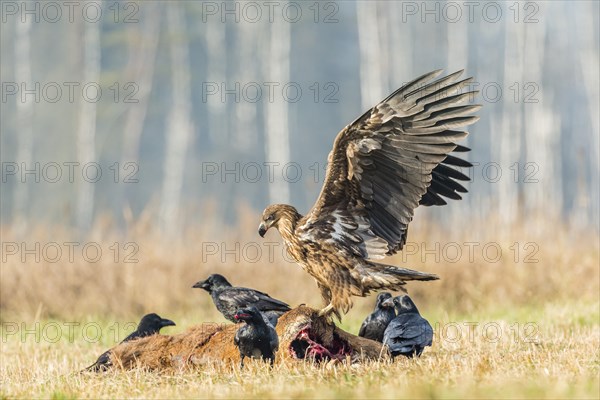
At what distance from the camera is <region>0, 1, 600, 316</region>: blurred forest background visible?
12.7m

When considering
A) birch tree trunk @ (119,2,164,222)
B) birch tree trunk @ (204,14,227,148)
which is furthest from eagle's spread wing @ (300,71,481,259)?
birch tree trunk @ (204,14,227,148)

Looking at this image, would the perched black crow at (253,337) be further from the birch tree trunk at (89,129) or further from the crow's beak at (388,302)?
the birch tree trunk at (89,129)

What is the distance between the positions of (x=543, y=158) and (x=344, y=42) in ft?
96.9

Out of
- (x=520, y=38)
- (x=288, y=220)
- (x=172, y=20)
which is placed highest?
(x=172, y=20)

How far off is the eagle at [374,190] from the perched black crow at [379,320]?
68 centimetres

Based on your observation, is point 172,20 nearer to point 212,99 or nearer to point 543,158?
Result: point 212,99

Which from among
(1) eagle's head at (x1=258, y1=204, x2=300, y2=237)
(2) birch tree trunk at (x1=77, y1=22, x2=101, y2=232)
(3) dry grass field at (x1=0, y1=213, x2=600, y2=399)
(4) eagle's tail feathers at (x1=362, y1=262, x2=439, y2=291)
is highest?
(2) birch tree trunk at (x1=77, y1=22, x2=101, y2=232)

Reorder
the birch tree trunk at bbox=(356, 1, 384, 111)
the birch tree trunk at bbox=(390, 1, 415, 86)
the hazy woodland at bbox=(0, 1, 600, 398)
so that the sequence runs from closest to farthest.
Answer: the hazy woodland at bbox=(0, 1, 600, 398)
the birch tree trunk at bbox=(356, 1, 384, 111)
the birch tree trunk at bbox=(390, 1, 415, 86)

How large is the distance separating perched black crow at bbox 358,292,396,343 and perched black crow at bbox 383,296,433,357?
0.48 meters

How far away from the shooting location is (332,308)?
6535 millimetres

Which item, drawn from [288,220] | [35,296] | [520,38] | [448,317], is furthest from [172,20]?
[288,220]

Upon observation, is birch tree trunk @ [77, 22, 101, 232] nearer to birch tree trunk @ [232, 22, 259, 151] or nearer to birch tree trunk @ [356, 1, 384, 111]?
birch tree trunk @ [232, 22, 259, 151]

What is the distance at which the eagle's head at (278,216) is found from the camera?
684cm

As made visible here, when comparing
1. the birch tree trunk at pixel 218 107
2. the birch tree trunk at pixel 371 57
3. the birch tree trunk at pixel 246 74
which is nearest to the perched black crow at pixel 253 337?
the birch tree trunk at pixel 371 57
